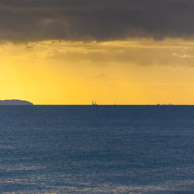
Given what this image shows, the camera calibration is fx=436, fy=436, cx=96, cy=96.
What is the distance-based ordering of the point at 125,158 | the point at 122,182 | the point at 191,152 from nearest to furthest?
the point at 122,182 < the point at 125,158 < the point at 191,152

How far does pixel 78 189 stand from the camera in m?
70.4

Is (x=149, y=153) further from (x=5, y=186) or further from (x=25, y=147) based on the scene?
(x=5, y=186)

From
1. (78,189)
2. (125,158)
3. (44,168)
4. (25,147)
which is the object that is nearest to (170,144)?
(125,158)

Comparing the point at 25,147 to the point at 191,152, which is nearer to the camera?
the point at 191,152

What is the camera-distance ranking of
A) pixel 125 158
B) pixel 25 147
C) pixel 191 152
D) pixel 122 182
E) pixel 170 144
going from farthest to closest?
pixel 170 144 < pixel 25 147 < pixel 191 152 < pixel 125 158 < pixel 122 182

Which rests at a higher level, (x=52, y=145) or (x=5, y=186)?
(x=52, y=145)

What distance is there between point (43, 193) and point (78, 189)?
19.1 ft

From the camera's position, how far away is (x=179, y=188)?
235 feet

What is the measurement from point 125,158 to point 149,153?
10.6 metres

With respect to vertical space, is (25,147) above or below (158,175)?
above

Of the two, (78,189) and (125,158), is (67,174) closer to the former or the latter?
(78,189)

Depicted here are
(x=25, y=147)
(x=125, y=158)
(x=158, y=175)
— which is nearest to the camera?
(x=158, y=175)

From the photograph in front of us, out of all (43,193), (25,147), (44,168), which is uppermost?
(25,147)

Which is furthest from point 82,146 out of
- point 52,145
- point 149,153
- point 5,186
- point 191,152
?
point 5,186
